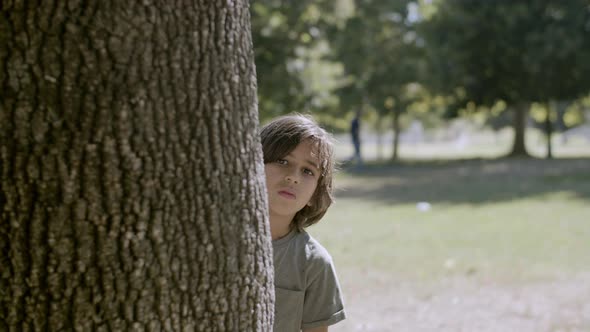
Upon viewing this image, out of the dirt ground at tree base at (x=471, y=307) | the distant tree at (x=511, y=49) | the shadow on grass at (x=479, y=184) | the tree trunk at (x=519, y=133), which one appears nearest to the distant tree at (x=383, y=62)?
the distant tree at (x=511, y=49)

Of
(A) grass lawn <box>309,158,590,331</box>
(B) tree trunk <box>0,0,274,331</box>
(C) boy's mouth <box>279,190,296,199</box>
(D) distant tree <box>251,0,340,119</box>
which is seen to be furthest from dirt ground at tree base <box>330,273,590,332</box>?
(D) distant tree <box>251,0,340,119</box>

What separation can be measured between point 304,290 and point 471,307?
4051 mm

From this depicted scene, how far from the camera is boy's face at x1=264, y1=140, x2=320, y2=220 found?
8.93 ft

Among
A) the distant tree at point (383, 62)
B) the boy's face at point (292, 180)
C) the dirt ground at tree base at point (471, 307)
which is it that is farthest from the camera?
the distant tree at point (383, 62)

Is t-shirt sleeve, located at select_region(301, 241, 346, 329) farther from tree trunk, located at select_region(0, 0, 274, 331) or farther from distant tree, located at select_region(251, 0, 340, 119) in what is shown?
distant tree, located at select_region(251, 0, 340, 119)

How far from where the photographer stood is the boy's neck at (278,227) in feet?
9.00

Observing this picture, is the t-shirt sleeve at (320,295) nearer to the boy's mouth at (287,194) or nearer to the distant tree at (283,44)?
the boy's mouth at (287,194)

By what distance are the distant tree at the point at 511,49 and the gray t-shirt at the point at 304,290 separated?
26.6 m

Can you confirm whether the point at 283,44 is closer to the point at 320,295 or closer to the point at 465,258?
the point at 465,258

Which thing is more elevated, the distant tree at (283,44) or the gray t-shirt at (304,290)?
the distant tree at (283,44)

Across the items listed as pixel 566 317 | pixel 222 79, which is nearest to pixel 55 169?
pixel 222 79

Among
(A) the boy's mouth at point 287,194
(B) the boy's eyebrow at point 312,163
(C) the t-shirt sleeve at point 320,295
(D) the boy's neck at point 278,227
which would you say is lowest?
(C) the t-shirt sleeve at point 320,295

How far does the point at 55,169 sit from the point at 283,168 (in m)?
1.28

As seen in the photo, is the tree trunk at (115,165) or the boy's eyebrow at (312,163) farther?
the boy's eyebrow at (312,163)
